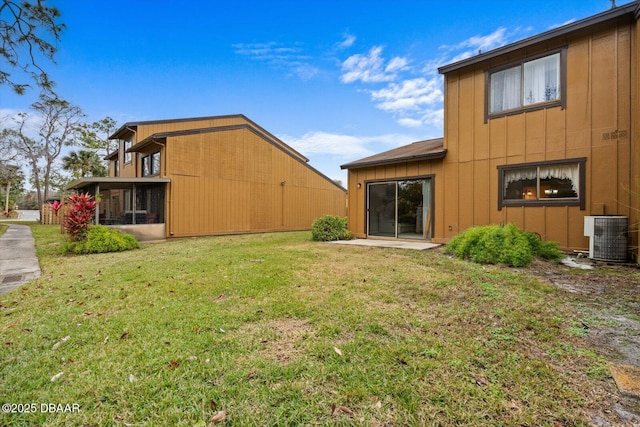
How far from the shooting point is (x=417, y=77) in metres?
14.6

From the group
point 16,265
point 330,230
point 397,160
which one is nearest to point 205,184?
point 330,230

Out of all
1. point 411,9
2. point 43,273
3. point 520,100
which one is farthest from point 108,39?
point 520,100

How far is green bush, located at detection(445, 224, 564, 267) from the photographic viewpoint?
19.4 feet

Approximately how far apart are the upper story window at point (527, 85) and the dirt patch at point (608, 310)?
4045 millimetres

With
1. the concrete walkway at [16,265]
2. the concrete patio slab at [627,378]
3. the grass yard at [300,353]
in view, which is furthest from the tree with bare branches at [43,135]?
the concrete patio slab at [627,378]

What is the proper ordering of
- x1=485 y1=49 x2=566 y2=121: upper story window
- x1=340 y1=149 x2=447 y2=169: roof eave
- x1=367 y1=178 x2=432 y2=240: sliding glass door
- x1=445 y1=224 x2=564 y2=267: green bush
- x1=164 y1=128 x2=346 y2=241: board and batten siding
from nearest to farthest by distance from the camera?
1. x1=445 y1=224 x2=564 y2=267: green bush
2. x1=485 y1=49 x2=566 y2=121: upper story window
3. x1=340 y1=149 x2=447 y2=169: roof eave
4. x1=367 y1=178 x2=432 y2=240: sliding glass door
5. x1=164 y1=128 x2=346 y2=241: board and batten siding

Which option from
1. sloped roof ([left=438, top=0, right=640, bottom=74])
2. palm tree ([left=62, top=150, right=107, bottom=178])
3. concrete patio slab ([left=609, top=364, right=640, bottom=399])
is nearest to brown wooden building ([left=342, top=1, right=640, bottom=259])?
sloped roof ([left=438, top=0, right=640, bottom=74])

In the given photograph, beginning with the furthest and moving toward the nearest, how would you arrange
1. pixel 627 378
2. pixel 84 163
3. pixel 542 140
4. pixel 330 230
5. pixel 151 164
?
1. pixel 84 163
2. pixel 151 164
3. pixel 330 230
4. pixel 542 140
5. pixel 627 378

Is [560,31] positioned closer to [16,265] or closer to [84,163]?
[16,265]

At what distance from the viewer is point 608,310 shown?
11.4ft

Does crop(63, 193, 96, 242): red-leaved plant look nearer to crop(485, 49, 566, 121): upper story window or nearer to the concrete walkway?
the concrete walkway

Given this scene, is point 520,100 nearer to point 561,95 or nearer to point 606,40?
point 561,95

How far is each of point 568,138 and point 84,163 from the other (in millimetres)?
32641

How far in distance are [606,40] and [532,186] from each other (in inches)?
137
